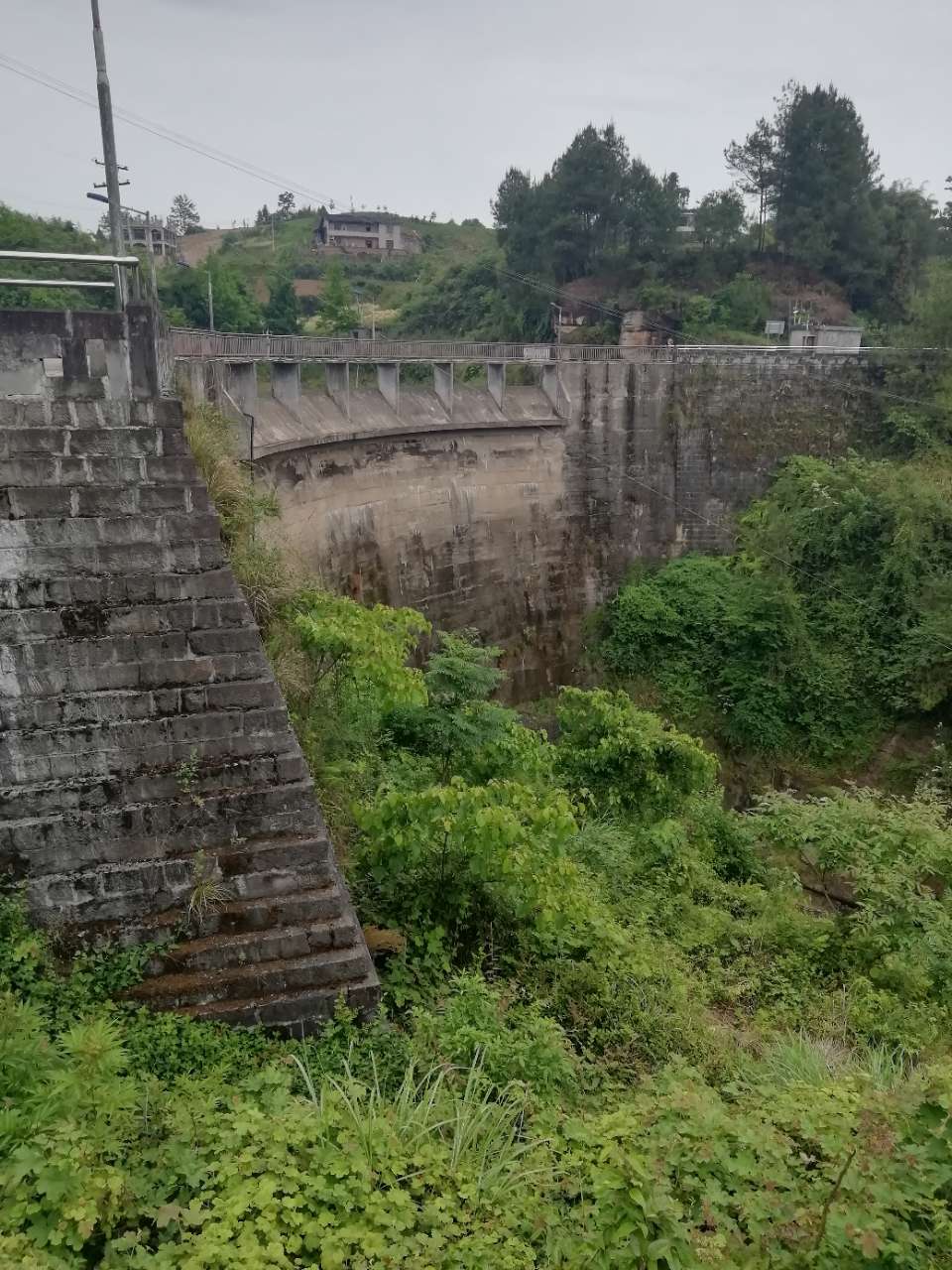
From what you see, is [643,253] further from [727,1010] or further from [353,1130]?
[353,1130]

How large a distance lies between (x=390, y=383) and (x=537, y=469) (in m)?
4.11

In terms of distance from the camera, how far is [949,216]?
33.3 metres

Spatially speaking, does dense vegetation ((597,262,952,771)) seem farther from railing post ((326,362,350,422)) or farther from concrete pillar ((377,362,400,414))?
railing post ((326,362,350,422))

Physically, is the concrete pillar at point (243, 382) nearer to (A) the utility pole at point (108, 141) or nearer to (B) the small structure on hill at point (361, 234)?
(A) the utility pole at point (108, 141)

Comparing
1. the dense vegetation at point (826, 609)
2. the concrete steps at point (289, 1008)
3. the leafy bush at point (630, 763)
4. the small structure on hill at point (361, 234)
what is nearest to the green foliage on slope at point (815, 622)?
the dense vegetation at point (826, 609)

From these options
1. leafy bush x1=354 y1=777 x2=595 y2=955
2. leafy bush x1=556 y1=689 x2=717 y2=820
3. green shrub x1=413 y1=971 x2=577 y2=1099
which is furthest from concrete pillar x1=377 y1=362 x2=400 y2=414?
green shrub x1=413 y1=971 x2=577 y2=1099

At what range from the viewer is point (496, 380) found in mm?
18609

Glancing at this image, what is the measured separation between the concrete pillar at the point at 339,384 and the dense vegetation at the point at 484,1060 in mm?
7325

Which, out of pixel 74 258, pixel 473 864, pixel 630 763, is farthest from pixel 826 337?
pixel 74 258

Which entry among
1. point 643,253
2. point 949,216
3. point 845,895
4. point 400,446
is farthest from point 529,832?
point 949,216

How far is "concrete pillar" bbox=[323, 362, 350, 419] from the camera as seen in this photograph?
1516 centimetres

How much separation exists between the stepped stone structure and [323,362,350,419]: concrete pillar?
1031cm

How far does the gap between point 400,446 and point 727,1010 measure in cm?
1188

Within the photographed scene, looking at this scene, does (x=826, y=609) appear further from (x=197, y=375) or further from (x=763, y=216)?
(x=763, y=216)
